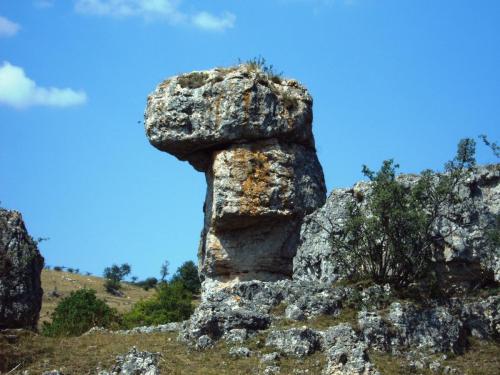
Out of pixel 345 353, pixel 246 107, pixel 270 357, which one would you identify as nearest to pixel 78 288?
pixel 246 107

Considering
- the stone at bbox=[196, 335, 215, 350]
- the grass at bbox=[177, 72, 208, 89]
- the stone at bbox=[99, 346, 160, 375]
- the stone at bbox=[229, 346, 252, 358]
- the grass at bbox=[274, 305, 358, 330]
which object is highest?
the grass at bbox=[177, 72, 208, 89]

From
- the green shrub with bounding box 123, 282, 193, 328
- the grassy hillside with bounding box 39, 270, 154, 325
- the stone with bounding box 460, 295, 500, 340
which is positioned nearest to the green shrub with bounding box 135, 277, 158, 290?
the grassy hillside with bounding box 39, 270, 154, 325

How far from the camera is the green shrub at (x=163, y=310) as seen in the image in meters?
37.5

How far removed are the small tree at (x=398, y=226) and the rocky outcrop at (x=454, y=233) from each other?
361 mm

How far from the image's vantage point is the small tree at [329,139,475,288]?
895 inches

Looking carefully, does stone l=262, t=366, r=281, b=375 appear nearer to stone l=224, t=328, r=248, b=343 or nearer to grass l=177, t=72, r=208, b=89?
stone l=224, t=328, r=248, b=343

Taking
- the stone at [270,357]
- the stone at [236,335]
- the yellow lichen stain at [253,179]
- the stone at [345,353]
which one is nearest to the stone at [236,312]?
the stone at [236,335]

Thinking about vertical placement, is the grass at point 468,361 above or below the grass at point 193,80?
below

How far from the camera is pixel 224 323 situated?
826 inches

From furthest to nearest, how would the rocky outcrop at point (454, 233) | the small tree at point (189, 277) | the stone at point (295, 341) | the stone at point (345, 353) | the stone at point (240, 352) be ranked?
the small tree at point (189, 277) < the rocky outcrop at point (454, 233) < the stone at point (240, 352) < the stone at point (295, 341) < the stone at point (345, 353)

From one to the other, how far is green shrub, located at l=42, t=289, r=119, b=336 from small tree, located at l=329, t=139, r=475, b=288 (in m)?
10.5

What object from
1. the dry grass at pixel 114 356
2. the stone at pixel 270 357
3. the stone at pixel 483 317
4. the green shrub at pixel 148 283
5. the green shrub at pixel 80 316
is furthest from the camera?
the green shrub at pixel 148 283

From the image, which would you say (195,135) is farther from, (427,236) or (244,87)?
(427,236)

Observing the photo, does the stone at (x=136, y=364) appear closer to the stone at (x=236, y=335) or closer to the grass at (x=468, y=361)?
the stone at (x=236, y=335)
